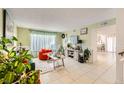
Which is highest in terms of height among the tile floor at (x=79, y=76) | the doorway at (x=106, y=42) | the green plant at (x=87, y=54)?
the doorway at (x=106, y=42)

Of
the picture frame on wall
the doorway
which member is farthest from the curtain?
the doorway

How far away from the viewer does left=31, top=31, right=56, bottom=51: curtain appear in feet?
22.1

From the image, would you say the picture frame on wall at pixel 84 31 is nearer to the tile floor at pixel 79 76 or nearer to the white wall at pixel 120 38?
the tile floor at pixel 79 76

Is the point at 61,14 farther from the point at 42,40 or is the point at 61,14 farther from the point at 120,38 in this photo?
the point at 42,40

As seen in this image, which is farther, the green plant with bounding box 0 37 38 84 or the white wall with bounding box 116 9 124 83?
the white wall with bounding box 116 9 124 83

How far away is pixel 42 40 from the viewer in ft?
23.4

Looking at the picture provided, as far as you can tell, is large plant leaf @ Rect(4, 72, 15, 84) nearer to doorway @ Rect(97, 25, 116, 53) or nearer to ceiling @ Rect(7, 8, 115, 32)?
ceiling @ Rect(7, 8, 115, 32)

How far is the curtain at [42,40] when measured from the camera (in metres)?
6.75

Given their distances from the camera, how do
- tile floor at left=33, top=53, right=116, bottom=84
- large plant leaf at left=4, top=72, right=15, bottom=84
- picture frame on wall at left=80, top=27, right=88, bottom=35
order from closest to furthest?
large plant leaf at left=4, top=72, right=15, bottom=84, tile floor at left=33, top=53, right=116, bottom=84, picture frame on wall at left=80, top=27, right=88, bottom=35

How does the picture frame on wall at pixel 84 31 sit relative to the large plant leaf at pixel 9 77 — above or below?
above

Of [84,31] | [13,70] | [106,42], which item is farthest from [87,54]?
[106,42]

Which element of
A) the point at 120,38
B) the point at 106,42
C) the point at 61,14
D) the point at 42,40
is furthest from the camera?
the point at 106,42

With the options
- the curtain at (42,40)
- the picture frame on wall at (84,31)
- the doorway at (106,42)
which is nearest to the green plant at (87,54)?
the picture frame on wall at (84,31)
